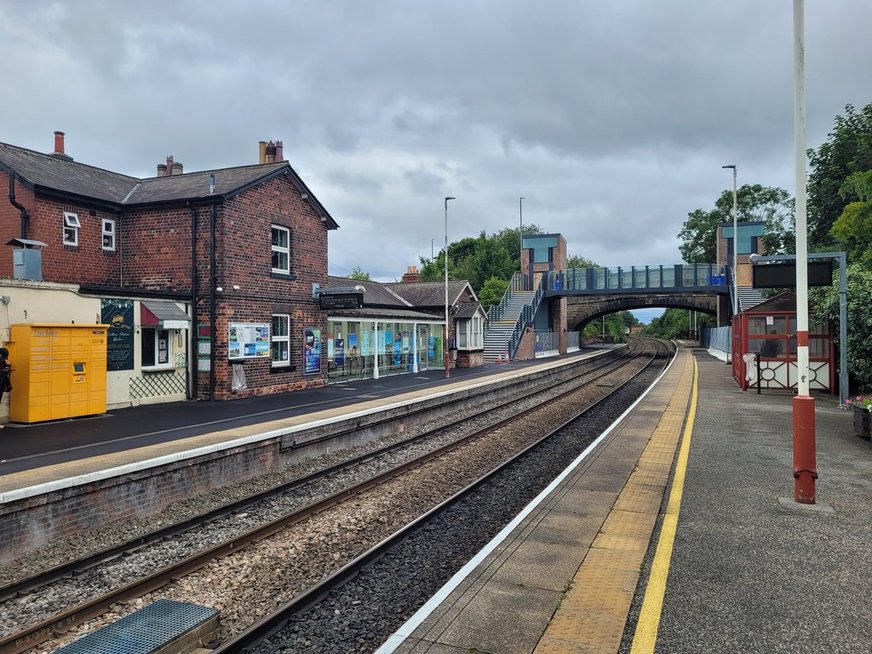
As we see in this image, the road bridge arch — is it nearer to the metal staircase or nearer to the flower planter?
the metal staircase

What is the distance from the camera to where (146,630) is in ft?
13.2

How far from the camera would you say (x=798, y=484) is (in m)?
6.25

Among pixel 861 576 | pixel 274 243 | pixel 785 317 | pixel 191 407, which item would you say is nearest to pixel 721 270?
pixel 785 317

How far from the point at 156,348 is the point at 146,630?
12.0 meters

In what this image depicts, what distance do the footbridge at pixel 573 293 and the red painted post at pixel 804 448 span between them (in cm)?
2841

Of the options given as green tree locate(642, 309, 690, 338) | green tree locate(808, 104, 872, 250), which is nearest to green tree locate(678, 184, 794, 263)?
green tree locate(642, 309, 690, 338)

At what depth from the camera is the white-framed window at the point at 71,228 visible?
1577 centimetres

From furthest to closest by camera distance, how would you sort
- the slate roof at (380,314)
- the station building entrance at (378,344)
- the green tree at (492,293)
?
the green tree at (492,293) < the station building entrance at (378,344) < the slate roof at (380,314)

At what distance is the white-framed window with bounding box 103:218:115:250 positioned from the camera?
55.3 ft

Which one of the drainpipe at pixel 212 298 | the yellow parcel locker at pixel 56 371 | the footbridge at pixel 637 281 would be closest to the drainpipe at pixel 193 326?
the drainpipe at pixel 212 298

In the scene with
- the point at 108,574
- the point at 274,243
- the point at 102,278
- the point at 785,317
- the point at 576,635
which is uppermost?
the point at 274,243

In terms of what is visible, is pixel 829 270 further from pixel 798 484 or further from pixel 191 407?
pixel 191 407

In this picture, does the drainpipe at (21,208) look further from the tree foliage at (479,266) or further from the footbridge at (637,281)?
the tree foliage at (479,266)

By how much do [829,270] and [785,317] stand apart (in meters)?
10.6
